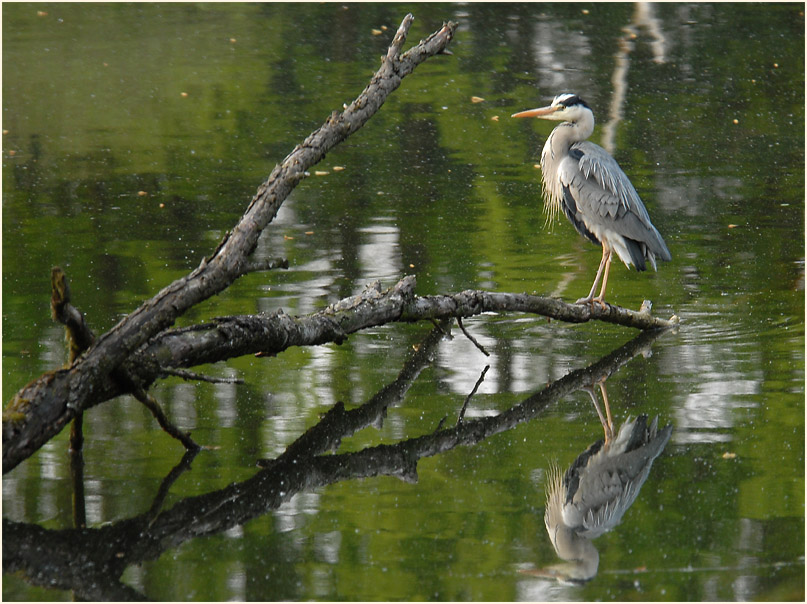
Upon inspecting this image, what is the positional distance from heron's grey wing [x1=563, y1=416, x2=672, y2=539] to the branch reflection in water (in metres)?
0.60

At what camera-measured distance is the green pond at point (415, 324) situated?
4.70 m

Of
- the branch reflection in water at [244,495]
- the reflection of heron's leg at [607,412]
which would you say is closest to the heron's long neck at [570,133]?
the branch reflection in water at [244,495]

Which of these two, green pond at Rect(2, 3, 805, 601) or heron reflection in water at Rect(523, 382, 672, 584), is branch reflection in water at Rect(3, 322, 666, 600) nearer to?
green pond at Rect(2, 3, 805, 601)

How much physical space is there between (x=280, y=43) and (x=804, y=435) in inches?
569

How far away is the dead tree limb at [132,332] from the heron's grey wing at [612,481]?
1842 mm

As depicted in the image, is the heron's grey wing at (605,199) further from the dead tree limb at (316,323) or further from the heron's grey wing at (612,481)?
the heron's grey wing at (612,481)

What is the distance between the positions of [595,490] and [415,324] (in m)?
2.75

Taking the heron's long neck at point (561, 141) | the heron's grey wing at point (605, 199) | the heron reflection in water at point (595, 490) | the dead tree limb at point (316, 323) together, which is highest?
the heron's long neck at point (561, 141)

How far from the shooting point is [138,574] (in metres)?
4.50

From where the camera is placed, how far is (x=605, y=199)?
7.48 m

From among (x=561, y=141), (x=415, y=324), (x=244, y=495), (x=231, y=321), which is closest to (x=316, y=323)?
(x=231, y=321)

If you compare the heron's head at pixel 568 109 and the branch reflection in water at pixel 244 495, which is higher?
the heron's head at pixel 568 109

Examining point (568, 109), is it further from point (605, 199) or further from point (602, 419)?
point (602, 419)

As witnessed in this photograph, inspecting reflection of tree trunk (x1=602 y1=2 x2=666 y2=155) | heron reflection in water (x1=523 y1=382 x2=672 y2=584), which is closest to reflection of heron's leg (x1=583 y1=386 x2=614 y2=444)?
heron reflection in water (x1=523 y1=382 x2=672 y2=584)
